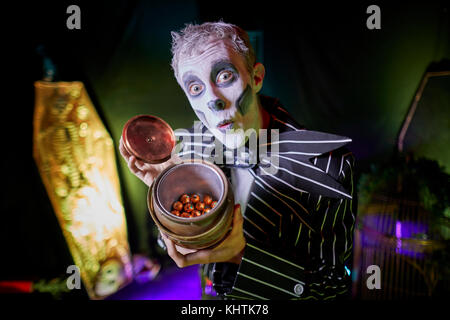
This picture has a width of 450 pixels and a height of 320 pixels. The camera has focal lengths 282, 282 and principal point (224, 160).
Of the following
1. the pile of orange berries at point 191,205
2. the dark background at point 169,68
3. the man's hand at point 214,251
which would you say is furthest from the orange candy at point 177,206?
the dark background at point 169,68


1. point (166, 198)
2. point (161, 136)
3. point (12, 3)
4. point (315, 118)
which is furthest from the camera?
point (315, 118)

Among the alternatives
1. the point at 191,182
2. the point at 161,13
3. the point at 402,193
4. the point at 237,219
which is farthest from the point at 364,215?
the point at 161,13

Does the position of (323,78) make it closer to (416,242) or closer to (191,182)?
(416,242)

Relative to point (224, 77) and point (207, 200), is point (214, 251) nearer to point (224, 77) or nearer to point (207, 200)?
point (207, 200)

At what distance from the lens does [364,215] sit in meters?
A: 2.09

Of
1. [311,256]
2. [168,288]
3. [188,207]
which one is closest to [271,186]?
[311,256]

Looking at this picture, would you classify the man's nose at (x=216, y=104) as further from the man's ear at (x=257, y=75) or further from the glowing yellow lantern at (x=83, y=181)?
the glowing yellow lantern at (x=83, y=181)

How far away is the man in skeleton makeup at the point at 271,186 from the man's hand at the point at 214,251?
0.06m

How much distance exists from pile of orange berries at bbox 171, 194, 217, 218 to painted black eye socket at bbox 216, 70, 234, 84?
1.64 feet

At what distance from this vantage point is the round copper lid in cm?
115

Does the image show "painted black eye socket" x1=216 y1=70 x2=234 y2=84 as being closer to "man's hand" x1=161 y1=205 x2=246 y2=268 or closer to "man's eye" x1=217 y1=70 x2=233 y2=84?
"man's eye" x1=217 y1=70 x2=233 y2=84

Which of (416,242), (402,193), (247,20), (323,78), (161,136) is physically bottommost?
(416,242)

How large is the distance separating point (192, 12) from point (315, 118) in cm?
129

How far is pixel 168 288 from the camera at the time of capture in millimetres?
2568
